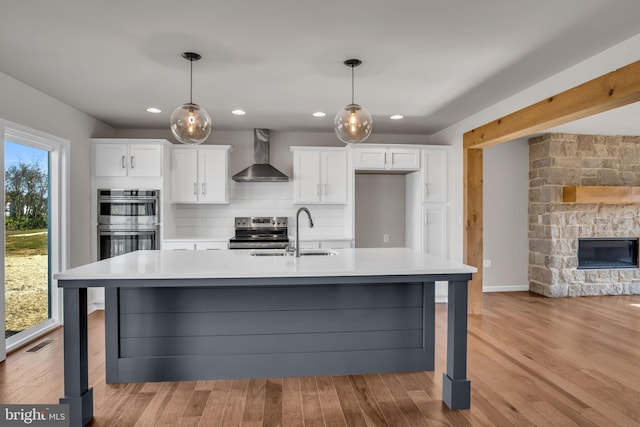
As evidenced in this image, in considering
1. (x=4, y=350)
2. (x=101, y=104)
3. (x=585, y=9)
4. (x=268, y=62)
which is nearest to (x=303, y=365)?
(x=268, y=62)

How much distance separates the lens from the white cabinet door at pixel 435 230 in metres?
5.45

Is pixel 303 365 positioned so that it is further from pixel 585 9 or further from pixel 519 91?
pixel 519 91

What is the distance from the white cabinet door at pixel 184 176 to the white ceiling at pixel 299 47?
963mm

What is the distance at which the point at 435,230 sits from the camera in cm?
547

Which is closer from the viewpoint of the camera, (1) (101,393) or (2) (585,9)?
(2) (585,9)

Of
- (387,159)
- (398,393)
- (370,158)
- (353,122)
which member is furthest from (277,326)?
(387,159)

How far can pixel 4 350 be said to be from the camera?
11.1ft

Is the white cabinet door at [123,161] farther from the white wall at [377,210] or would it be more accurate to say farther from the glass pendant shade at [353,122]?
the glass pendant shade at [353,122]

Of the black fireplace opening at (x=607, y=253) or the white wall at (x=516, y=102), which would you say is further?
the black fireplace opening at (x=607, y=253)

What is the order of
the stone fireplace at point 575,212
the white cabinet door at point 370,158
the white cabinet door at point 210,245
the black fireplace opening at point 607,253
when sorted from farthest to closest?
1. the black fireplace opening at point 607,253
2. the stone fireplace at point 575,212
3. the white cabinet door at point 370,158
4. the white cabinet door at point 210,245

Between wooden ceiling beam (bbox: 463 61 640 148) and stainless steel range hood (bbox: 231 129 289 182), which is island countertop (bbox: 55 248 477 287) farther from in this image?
stainless steel range hood (bbox: 231 129 289 182)

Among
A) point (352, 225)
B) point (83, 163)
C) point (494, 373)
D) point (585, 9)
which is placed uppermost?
point (585, 9)

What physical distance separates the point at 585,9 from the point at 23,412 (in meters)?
4.09

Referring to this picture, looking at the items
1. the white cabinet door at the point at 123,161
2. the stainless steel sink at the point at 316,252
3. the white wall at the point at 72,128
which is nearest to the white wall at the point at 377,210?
the stainless steel sink at the point at 316,252
